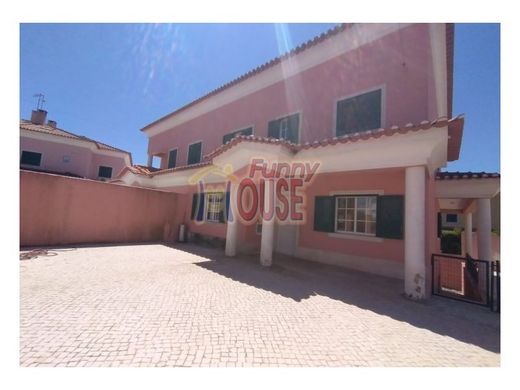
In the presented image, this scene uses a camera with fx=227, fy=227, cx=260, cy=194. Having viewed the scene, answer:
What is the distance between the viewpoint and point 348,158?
5996mm

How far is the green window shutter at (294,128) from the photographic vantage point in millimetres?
9102

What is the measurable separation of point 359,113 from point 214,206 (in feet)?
24.0

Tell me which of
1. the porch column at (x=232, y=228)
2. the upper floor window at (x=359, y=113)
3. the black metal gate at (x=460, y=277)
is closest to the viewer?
the black metal gate at (x=460, y=277)

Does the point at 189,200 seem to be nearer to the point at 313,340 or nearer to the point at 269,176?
the point at 269,176

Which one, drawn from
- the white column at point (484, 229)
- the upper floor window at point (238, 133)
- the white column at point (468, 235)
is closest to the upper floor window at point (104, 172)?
the upper floor window at point (238, 133)

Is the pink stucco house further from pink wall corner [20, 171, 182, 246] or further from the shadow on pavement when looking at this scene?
pink wall corner [20, 171, 182, 246]

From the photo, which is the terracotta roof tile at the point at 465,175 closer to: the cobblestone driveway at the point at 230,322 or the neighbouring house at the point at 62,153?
the cobblestone driveway at the point at 230,322

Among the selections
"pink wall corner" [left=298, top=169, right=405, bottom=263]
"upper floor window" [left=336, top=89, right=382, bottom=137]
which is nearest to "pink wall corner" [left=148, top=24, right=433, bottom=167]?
"upper floor window" [left=336, top=89, right=382, bottom=137]

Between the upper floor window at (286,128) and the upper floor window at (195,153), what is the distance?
17.7ft

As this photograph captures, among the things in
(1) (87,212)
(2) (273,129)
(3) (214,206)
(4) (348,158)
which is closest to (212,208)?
(3) (214,206)

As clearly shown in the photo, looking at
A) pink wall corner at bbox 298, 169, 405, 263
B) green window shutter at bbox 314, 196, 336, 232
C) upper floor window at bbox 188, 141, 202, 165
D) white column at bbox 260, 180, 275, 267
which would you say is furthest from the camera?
upper floor window at bbox 188, 141, 202, 165

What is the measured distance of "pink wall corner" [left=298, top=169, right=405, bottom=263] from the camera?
274 inches

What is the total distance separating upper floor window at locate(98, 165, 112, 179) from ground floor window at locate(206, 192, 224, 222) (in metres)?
19.0
